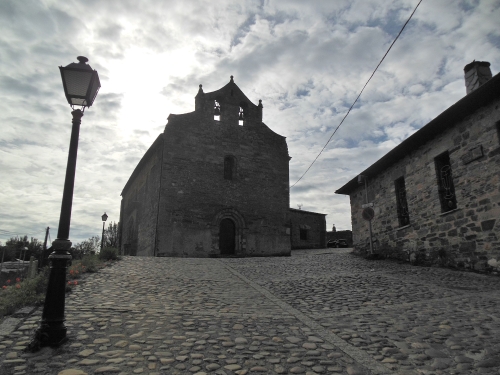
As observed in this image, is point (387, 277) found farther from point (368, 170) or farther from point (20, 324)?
point (20, 324)

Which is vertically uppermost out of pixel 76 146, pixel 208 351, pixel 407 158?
pixel 407 158

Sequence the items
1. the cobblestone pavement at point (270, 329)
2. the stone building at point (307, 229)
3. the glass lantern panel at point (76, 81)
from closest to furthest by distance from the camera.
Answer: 1. the cobblestone pavement at point (270, 329)
2. the glass lantern panel at point (76, 81)
3. the stone building at point (307, 229)

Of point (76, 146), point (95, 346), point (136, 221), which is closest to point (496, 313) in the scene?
point (95, 346)

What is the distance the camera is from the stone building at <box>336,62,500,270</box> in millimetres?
8695

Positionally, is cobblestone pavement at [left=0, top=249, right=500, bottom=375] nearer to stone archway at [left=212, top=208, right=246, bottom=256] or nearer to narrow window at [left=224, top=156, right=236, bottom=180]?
stone archway at [left=212, top=208, right=246, bottom=256]

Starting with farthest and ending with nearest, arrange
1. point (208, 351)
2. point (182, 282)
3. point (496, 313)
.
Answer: point (182, 282)
point (496, 313)
point (208, 351)

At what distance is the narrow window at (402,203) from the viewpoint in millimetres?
12541

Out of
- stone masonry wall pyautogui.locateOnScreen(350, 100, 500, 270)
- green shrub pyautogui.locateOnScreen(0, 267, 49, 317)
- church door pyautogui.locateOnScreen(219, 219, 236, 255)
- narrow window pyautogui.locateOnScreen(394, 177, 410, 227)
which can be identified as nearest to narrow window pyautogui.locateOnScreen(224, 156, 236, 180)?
church door pyautogui.locateOnScreen(219, 219, 236, 255)

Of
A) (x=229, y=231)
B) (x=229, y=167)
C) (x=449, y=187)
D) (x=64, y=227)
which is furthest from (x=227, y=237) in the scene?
(x=64, y=227)

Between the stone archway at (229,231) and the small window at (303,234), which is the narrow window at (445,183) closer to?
the stone archway at (229,231)

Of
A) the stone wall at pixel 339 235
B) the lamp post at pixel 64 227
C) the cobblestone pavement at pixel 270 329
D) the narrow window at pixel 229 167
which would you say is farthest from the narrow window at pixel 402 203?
the stone wall at pixel 339 235

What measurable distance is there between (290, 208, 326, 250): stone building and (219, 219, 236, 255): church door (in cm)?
1206

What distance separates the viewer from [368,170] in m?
14.5

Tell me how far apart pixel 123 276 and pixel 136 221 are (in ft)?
52.9
